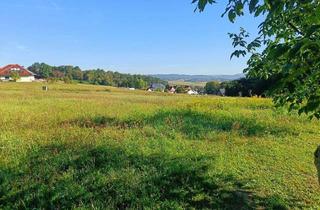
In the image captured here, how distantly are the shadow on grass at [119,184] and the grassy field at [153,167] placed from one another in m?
0.02

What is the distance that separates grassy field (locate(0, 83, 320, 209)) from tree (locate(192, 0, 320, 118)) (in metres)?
1.92

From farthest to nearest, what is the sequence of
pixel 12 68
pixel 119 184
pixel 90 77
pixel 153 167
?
pixel 12 68 → pixel 90 77 → pixel 153 167 → pixel 119 184

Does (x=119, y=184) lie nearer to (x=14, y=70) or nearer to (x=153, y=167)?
(x=153, y=167)

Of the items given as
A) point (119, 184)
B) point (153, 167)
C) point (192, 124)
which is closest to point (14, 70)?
point (192, 124)

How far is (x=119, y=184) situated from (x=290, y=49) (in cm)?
486

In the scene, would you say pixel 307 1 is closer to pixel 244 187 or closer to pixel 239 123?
pixel 244 187

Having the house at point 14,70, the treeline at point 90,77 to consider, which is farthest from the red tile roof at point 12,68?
the treeline at point 90,77

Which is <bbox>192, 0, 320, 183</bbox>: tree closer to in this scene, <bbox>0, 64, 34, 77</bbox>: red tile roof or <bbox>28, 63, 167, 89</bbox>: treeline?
<bbox>28, 63, 167, 89</bbox>: treeline

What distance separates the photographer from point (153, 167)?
7.54 m

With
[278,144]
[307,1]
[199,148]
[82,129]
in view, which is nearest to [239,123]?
[278,144]

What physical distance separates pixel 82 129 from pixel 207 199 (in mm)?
5657

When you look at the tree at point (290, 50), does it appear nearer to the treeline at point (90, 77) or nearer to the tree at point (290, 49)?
the tree at point (290, 49)

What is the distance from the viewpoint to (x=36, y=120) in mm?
12602

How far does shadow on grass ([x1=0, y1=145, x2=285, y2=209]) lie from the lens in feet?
20.6
